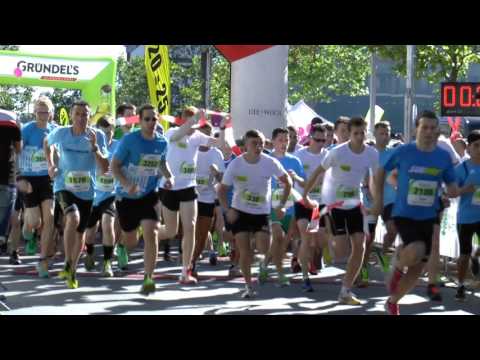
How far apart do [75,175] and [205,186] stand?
2515 millimetres

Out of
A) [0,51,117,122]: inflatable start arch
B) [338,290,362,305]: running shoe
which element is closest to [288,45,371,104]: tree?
[0,51,117,122]: inflatable start arch

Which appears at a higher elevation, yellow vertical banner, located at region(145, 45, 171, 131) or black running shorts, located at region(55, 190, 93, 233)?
yellow vertical banner, located at region(145, 45, 171, 131)

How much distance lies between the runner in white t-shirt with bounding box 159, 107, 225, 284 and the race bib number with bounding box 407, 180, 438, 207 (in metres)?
3.36

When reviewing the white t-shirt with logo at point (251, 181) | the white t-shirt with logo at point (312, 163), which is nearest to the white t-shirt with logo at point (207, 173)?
the white t-shirt with logo at point (312, 163)

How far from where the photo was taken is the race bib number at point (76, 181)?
36.4 ft

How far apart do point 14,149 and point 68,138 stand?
3.31 ft

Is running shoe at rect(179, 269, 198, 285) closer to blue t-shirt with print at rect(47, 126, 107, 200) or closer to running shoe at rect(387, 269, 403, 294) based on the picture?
blue t-shirt with print at rect(47, 126, 107, 200)

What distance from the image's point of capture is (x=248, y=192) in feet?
35.6

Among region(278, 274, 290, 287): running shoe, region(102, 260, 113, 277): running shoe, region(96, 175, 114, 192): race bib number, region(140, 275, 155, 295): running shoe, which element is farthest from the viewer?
region(96, 175, 114, 192): race bib number

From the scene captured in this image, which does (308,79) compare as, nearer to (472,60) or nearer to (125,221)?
(472,60)

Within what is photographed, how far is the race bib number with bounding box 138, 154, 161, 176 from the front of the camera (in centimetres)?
1048

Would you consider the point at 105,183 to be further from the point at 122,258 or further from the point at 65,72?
the point at 65,72

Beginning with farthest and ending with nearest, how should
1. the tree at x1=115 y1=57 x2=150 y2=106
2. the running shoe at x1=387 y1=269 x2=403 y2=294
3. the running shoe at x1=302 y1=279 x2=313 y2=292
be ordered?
the tree at x1=115 y1=57 x2=150 y2=106 → the running shoe at x1=302 y1=279 x2=313 y2=292 → the running shoe at x1=387 y1=269 x2=403 y2=294

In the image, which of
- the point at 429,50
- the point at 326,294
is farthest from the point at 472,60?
the point at 326,294
